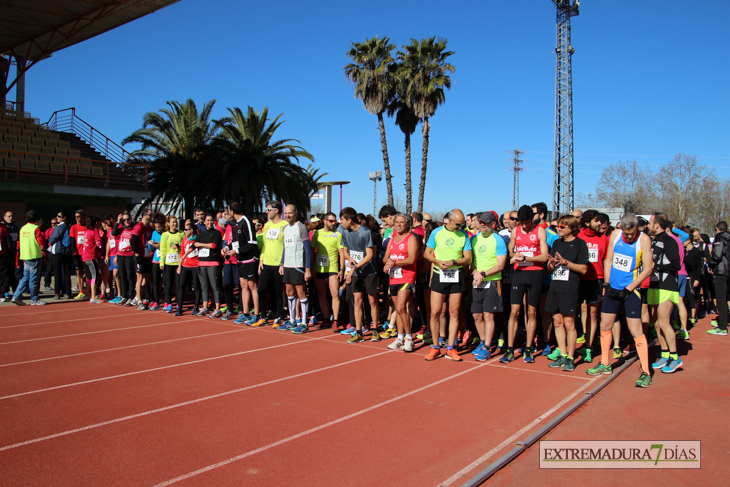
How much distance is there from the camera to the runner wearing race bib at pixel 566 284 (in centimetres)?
636

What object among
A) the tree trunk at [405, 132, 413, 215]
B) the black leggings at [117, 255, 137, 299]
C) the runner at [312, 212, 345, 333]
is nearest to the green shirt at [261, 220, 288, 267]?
the runner at [312, 212, 345, 333]

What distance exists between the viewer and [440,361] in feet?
22.8

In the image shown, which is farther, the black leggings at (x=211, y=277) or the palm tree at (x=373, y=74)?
the palm tree at (x=373, y=74)

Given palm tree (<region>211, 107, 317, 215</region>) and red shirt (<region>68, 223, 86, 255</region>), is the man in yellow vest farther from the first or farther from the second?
palm tree (<region>211, 107, 317, 215</region>)

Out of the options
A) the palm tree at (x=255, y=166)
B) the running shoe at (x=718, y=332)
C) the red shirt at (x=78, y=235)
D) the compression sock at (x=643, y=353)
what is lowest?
the running shoe at (x=718, y=332)

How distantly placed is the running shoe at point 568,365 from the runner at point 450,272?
4.58 ft

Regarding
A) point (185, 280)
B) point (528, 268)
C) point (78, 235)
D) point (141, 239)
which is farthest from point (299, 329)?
point (78, 235)

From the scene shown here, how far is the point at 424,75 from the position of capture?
29016 mm

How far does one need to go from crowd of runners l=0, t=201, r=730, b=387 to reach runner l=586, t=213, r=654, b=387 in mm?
16

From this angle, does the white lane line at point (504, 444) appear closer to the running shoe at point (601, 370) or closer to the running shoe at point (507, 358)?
the running shoe at point (601, 370)

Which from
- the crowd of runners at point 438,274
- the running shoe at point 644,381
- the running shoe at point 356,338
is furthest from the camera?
the running shoe at point 356,338

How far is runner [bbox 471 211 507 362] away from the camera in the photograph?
686cm

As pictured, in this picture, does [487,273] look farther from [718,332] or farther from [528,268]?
[718,332]

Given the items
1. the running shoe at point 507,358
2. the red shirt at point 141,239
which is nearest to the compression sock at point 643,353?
the running shoe at point 507,358
